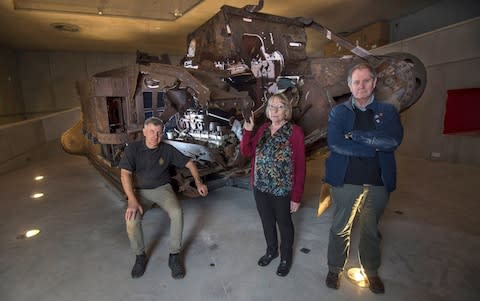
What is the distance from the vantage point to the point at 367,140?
1937 millimetres

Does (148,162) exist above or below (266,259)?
above

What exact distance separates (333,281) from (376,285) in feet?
1.11

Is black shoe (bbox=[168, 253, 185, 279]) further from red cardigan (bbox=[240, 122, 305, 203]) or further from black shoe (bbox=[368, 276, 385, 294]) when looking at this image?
black shoe (bbox=[368, 276, 385, 294])

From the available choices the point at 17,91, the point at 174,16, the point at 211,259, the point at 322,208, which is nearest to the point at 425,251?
the point at 322,208

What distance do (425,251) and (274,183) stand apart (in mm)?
1880

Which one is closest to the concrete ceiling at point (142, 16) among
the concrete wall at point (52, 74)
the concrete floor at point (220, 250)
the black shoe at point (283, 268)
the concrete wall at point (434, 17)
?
the concrete wall at point (434, 17)

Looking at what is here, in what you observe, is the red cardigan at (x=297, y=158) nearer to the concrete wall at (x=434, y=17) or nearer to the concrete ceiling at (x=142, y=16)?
the concrete ceiling at (x=142, y=16)

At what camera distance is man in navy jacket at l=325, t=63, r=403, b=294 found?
1.94 metres

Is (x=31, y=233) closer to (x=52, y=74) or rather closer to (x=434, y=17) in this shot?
(x=434, y=17)

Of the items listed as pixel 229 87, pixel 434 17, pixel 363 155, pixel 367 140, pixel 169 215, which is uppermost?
pixel 434 17

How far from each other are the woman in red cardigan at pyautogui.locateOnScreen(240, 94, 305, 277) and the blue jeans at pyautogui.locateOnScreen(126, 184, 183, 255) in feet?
2.61

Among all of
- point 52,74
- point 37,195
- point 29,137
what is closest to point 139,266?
point 37,195

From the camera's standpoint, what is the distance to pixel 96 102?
369 cm

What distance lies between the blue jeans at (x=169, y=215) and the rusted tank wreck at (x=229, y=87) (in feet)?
2.77
